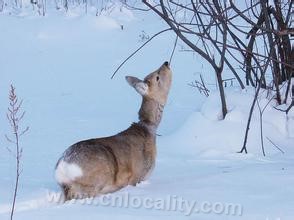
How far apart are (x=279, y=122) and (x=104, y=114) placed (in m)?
2.75

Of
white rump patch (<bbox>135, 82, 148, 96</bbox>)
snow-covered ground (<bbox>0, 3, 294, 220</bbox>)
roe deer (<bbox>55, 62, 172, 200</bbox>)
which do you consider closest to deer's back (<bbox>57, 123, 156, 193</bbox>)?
roe deer (<bbox>55, 62, 172, 200</bbox>)

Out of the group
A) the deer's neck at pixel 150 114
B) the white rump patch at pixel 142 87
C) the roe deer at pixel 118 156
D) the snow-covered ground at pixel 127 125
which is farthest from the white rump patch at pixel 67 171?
the white rump patch at pixel 142 87

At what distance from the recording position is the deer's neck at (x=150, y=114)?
6473mm

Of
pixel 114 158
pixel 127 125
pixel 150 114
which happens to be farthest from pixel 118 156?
pixel 127 125

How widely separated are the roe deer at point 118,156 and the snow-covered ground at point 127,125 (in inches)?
7.0

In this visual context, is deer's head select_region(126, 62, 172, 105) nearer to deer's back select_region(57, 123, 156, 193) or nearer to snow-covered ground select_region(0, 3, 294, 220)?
deer's back select_region(57, 123, 156, 193)

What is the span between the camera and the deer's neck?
21.2ft

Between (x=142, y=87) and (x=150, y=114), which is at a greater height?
(x=142, y=87)

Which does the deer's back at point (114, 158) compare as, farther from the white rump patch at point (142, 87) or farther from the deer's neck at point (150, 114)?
the white rump patch at point (142, 87)

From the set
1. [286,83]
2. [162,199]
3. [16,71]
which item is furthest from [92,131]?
[16,71]

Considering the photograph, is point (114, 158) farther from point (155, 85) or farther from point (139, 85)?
point (155, 85)

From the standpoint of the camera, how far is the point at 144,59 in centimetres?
1288

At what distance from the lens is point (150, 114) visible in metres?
6.52

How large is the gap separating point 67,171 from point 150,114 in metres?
1.30
